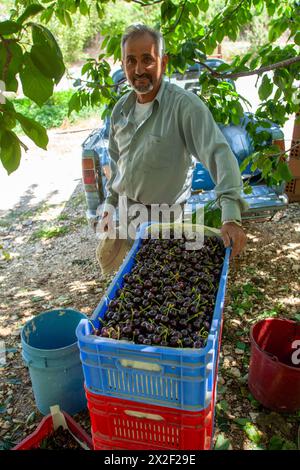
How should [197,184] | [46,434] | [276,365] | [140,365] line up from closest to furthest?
1. [140,365]
2. [46,434]
3. [276,365]
4. [197,184]

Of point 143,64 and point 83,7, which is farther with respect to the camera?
point 83,7

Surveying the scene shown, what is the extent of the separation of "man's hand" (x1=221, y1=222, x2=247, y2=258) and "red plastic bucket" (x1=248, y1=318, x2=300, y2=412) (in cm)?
74

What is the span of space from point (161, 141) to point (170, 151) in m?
0.09

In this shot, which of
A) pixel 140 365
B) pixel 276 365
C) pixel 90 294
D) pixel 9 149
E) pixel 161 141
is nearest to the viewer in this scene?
pixel 9 149

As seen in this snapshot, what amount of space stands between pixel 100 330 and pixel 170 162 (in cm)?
141

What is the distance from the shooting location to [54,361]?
227 centimetres

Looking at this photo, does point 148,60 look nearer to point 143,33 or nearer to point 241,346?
point 143,33

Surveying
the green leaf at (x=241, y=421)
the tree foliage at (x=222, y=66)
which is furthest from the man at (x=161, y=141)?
the green leaf at (x=241, y=421)

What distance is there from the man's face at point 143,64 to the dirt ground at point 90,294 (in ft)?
4.86

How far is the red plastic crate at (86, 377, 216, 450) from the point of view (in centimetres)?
148
